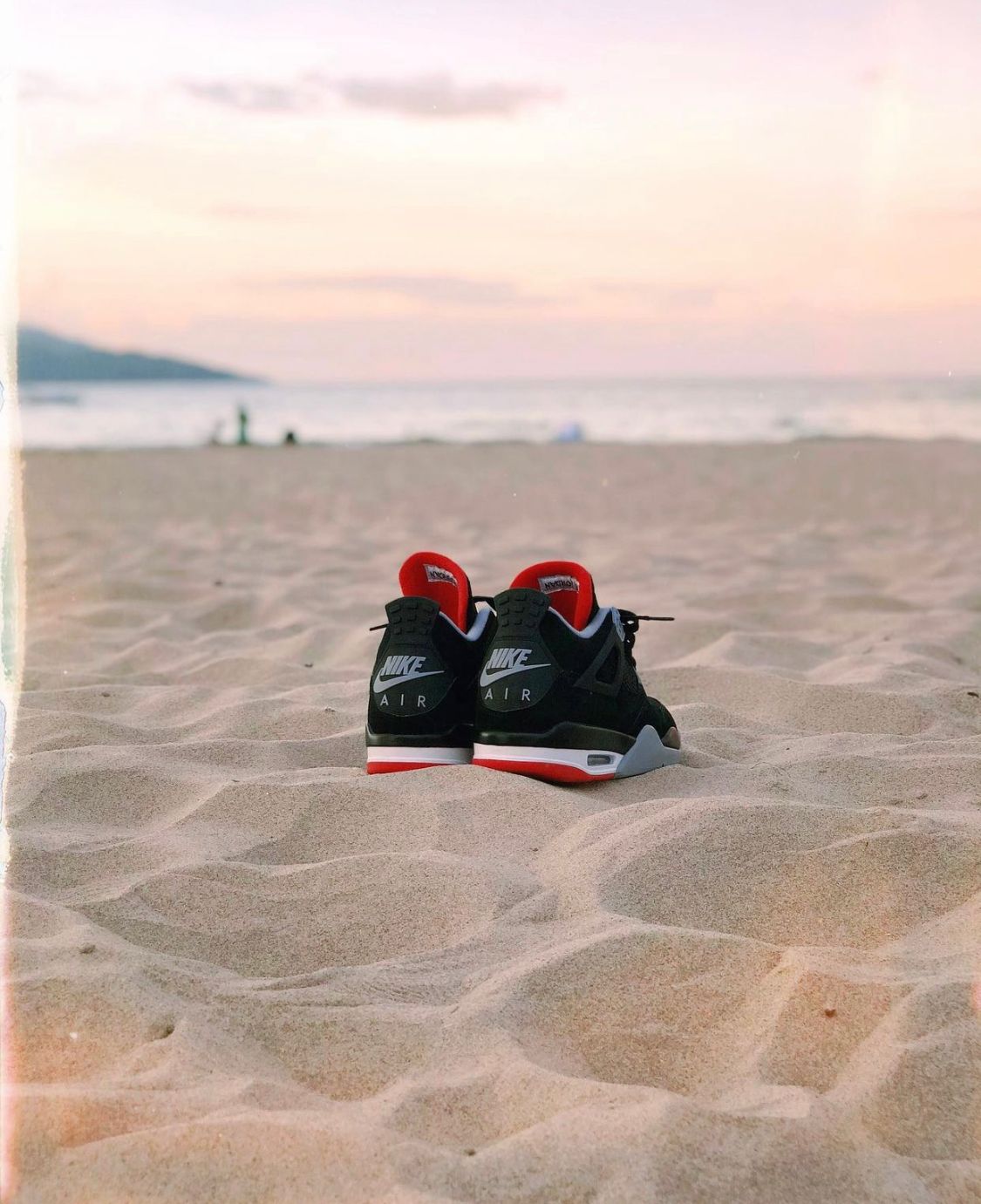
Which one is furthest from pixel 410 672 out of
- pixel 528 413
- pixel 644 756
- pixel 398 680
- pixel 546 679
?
pixel 528 413

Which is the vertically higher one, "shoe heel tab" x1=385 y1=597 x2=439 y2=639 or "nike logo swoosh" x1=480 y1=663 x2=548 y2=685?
"shoe heel tab" x1=385 y1=597 x2=439 y2=639

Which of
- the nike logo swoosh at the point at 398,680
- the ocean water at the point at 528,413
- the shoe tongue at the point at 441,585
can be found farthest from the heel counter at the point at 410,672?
the ocean water at the point at 528,413

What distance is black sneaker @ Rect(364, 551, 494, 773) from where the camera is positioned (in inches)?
90.5

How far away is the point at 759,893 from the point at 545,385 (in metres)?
56.0

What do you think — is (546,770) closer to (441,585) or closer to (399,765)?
(399,765)

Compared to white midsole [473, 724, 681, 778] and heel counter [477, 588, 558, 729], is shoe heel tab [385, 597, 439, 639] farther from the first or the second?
white midsole [473, 724, 681, 778]

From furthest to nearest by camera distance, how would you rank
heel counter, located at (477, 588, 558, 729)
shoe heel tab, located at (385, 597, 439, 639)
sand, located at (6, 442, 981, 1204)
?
shoe heel tab, located at (385, 597, 439, 639), heel counter, located at (477, 588, 558, 729), sand, located at (6, 442, 981, 1204)

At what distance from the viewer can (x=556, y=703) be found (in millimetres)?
2256

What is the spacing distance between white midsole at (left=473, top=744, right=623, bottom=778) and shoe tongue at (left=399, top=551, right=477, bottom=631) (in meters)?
0.30

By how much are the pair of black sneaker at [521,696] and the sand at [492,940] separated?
62 millimetres

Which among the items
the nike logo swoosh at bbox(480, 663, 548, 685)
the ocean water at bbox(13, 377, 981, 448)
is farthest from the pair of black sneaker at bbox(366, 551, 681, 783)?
the ocean water at bbox(13, 377, 981, 448)

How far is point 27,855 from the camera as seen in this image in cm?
191

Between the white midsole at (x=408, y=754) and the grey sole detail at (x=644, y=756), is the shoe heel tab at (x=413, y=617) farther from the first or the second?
the grey sole detail at (x=644, y=756)

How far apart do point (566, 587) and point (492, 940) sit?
3.15 feet
